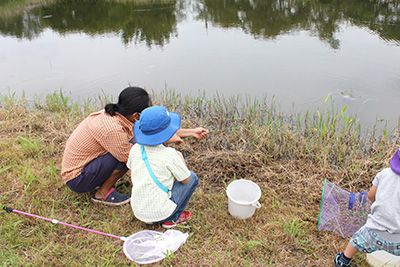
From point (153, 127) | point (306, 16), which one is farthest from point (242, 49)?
point (153, 127)

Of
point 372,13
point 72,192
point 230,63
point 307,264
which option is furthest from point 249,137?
point 372,13

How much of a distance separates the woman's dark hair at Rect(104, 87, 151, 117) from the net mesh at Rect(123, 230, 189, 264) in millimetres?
890

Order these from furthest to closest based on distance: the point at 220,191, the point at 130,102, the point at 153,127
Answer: the point at 220,191 → the point at 130,102 → the point at 153,127

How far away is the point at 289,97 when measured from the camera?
4539 millimetres

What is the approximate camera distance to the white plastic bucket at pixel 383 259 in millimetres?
1766

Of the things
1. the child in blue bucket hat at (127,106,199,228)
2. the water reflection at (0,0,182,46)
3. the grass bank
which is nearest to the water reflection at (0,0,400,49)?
the water reflection at (0,0,182,46)

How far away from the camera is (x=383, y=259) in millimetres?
1784

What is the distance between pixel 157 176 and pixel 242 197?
83 centimetres

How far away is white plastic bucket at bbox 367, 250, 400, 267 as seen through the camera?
5.79 feet

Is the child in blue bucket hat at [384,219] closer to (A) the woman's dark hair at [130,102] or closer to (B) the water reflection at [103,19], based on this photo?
(A) the woman's dark hair at [130,102]

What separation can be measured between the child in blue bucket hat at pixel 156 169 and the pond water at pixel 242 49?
2.62m

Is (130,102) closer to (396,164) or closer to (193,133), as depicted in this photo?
(193,133)

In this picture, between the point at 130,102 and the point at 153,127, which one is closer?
the point at 153,127

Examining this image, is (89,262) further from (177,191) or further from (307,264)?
(307,264)
